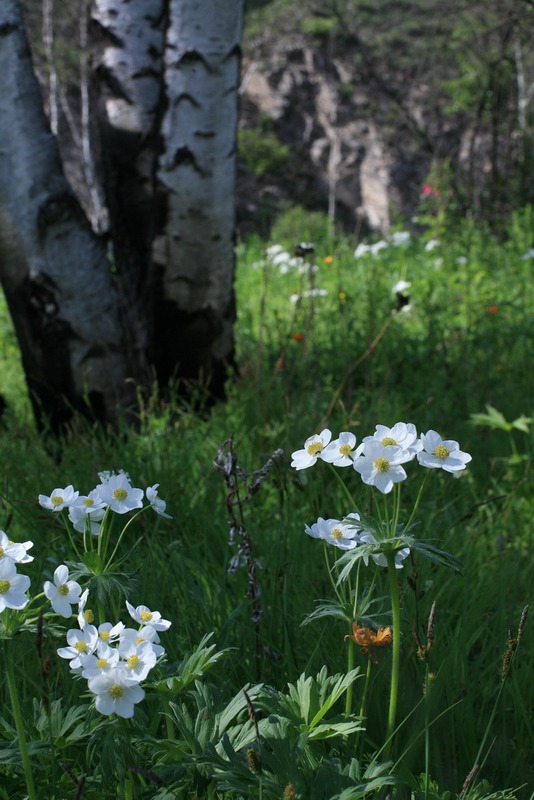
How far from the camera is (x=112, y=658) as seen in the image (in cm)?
96

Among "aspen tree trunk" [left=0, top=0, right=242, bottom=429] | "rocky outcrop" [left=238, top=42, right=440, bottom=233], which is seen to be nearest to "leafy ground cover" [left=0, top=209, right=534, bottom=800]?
"aspen tree trunk" [left=0, top=0, right=242, bottom=429]

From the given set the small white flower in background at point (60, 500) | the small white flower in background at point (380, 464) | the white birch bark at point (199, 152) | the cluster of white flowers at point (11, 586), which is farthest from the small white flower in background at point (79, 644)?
the white birch bark at point (199, 152)

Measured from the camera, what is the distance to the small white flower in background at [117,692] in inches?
36.8

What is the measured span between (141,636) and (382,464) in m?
0.43

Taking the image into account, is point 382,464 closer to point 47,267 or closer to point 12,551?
point 12,551

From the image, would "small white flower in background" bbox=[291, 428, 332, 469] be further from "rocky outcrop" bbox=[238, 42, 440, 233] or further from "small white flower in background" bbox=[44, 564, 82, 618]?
"rocky outcrop" bbox=[238, 42, 440, 233]

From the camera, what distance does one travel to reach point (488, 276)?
5.40 meters

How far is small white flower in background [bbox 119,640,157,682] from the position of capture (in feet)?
3.11

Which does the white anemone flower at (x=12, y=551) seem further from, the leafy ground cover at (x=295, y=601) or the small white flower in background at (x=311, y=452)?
the small white flower in background at (x=311, y=452)

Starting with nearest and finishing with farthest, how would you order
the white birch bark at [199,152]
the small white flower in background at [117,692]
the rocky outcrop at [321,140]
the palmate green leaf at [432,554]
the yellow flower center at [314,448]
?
the small white flower in background at [117,692], the palmate green leaf at [432,554], the yellow flower center at [314,448], the white birch bark at [199,152], the rocky outcrop at [321,140]

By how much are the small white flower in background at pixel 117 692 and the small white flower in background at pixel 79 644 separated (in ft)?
0.24

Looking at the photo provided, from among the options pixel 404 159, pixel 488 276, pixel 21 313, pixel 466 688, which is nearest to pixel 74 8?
pixel 404 159

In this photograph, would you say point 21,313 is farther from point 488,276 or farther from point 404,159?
point 404,159

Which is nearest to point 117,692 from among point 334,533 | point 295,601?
point 334,533
